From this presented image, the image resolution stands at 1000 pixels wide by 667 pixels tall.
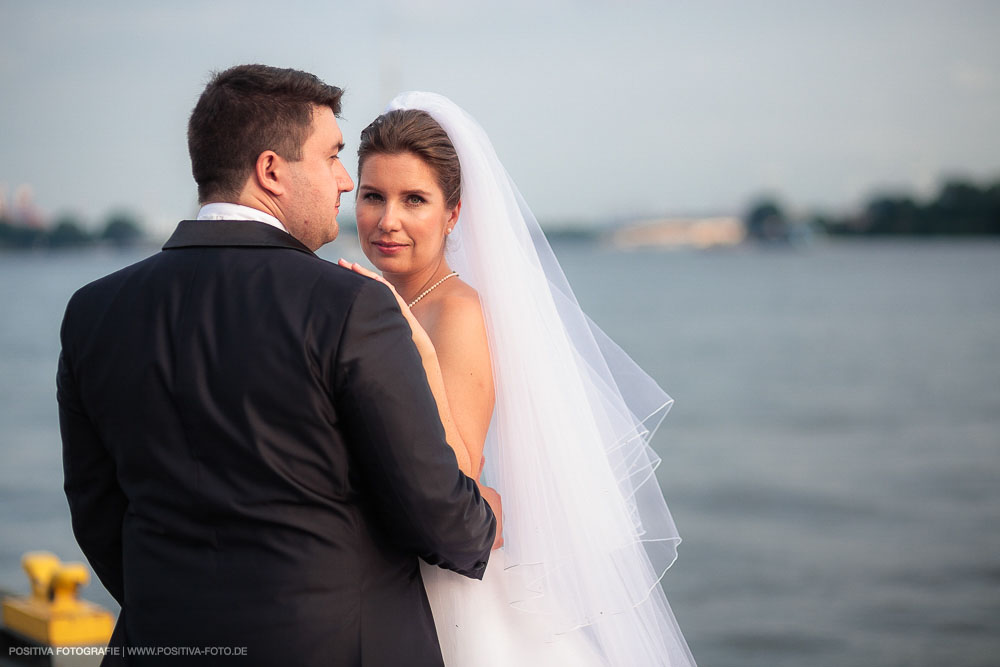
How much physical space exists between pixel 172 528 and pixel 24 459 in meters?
27.2

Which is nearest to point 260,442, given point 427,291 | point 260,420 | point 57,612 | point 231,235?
point 260,420

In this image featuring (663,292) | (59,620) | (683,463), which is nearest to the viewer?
(59,620)

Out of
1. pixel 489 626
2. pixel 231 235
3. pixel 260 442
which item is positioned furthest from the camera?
pixel 489 626

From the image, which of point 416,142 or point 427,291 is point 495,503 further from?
point 416,142

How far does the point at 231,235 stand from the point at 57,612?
3.46 meters

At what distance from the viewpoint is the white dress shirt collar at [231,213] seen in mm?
1874

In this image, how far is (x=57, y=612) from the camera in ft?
15.1

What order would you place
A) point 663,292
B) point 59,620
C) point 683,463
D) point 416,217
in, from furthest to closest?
point 663,292 → point 683,463 → point 59,620 → point 416,217

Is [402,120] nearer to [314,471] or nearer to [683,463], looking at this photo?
[314,471]

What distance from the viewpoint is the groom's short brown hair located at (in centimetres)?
187

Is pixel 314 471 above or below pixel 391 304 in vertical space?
below

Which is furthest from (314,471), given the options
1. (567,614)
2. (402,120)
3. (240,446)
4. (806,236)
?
(806,236)

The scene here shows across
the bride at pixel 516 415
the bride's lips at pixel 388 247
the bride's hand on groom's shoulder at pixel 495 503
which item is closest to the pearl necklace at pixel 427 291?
the bride at pixel 516 415

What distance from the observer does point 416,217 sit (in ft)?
8.69
